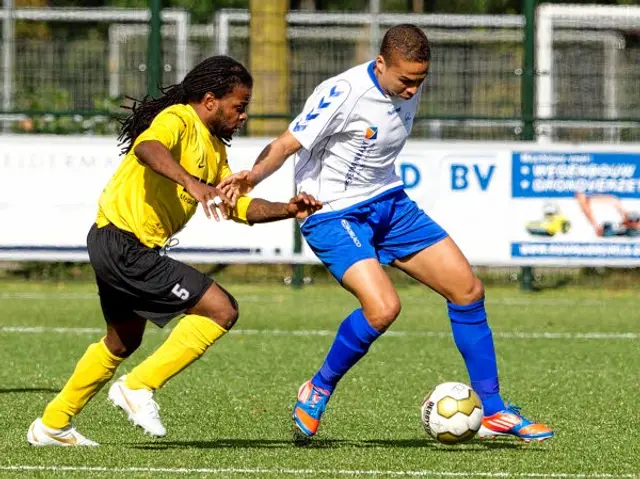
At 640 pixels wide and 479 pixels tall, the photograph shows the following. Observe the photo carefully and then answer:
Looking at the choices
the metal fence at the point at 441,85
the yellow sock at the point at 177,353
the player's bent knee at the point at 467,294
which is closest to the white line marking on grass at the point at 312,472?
the yellow sock at the point at 177,353

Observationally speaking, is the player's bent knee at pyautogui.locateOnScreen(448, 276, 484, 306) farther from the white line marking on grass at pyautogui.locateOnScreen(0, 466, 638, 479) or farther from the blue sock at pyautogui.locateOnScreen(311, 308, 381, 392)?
the white line marking on grass at pyautogui.locateOnScreen(0, 466, 638, 479)

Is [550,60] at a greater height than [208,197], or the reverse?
[550,60]

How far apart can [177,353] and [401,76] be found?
5.60 feet

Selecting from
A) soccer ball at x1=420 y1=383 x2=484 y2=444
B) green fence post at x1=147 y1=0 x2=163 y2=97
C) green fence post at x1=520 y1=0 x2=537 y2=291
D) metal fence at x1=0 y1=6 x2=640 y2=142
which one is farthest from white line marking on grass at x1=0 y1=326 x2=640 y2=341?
soccer ball at x1=420 y1=383 x2=484 y2=444

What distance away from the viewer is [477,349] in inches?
283

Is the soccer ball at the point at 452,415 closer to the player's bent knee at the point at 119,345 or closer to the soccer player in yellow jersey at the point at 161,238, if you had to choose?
the soccer player in yellow jersey at the point at 161,238

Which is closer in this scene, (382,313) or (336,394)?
(382,313)

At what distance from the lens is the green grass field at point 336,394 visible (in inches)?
250

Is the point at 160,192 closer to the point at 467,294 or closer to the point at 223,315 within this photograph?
the point at 223,315

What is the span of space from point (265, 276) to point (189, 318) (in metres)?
9.89

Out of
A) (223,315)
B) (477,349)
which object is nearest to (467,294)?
(477,349)

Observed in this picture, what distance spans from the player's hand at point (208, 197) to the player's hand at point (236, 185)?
119 millimetres

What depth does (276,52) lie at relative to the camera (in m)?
17.1

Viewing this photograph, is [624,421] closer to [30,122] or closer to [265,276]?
[265,276]
